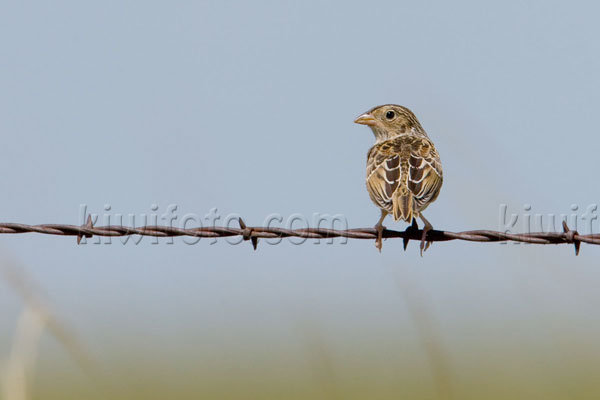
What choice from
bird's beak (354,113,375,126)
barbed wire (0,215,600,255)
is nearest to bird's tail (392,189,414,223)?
barbed wire (0,215,600,255)

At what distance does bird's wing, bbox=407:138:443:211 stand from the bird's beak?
117 centimetres

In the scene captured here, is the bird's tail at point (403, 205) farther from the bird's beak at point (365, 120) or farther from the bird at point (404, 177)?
the bird's beak at point (365, 120)

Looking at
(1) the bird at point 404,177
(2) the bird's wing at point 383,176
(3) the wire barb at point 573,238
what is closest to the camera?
(3) the wire barb at point 573,238

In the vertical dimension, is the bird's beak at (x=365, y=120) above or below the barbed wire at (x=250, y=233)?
above

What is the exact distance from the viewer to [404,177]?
7.41 meters

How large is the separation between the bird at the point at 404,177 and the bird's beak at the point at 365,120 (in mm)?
212

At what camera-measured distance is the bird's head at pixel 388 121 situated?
952 cm

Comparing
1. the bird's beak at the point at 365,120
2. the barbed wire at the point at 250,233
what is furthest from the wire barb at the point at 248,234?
the bird's beak at the point at 365,120

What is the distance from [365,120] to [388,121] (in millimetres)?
238

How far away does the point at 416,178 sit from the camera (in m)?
7.38

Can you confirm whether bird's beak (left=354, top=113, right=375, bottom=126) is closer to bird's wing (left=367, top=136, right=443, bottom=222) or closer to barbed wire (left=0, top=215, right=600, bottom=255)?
bird's wing (left=367, top=136, right=443, bottom=222)

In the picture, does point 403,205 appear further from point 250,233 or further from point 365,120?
point 365,120

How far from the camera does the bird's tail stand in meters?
6.85

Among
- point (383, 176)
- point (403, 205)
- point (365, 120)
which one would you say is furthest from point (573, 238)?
point (365, 120)
